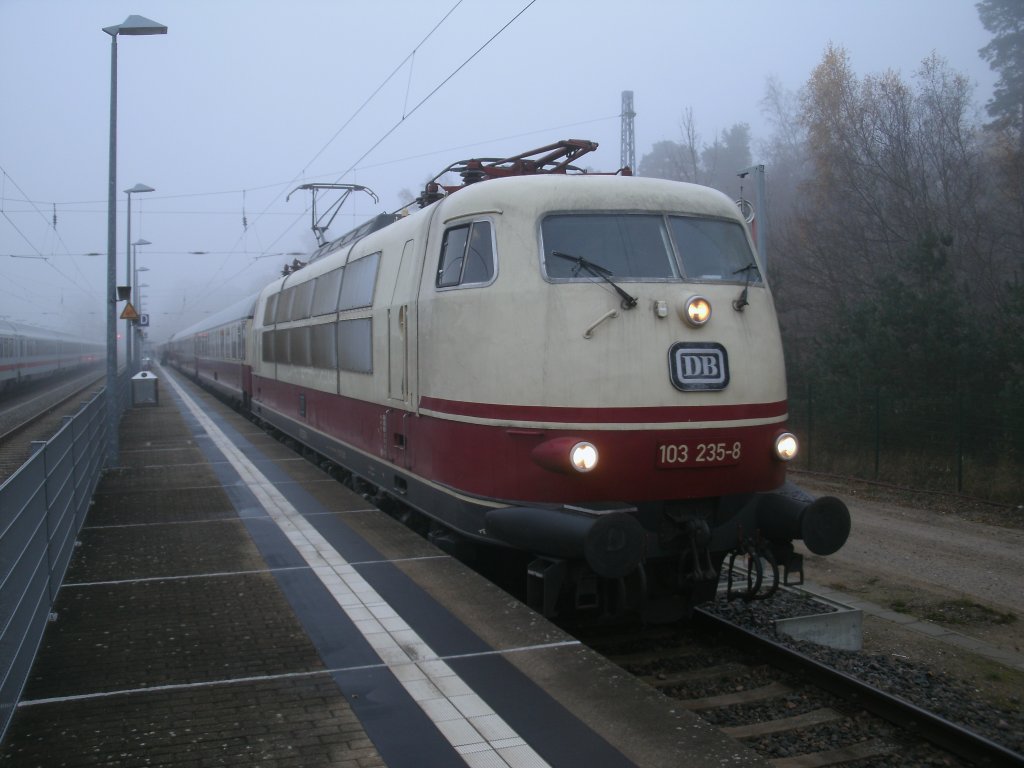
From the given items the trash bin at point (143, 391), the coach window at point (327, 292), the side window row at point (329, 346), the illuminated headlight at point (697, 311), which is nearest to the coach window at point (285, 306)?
the side window row at point (329, 346)

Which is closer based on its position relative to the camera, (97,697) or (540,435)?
(97,697)

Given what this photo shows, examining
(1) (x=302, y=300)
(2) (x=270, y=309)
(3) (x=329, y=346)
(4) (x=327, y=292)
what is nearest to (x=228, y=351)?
(2) (x=270, y=309)

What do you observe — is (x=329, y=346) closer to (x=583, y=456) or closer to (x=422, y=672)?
(x=583, y=456)

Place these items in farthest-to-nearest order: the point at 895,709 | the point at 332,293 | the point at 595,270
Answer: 1. the point at 332,293
2. the point at 595,270
3. the point at 895,709

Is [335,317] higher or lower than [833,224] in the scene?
lower

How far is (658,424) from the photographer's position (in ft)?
20.6

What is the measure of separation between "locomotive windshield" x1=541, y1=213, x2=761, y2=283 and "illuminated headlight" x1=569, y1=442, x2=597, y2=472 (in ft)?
4.01

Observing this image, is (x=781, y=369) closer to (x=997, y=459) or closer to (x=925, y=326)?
(x=997, y=459)

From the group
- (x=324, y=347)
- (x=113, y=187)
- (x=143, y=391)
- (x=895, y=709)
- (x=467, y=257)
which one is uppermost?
(x=113, y=187)

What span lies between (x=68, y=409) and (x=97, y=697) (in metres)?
29.6

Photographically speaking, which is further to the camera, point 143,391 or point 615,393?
point 143,391

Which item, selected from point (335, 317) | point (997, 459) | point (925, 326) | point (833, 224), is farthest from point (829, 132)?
point (335, 317)

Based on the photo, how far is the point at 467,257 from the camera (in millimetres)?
7020

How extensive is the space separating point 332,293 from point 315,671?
22.6 ft
